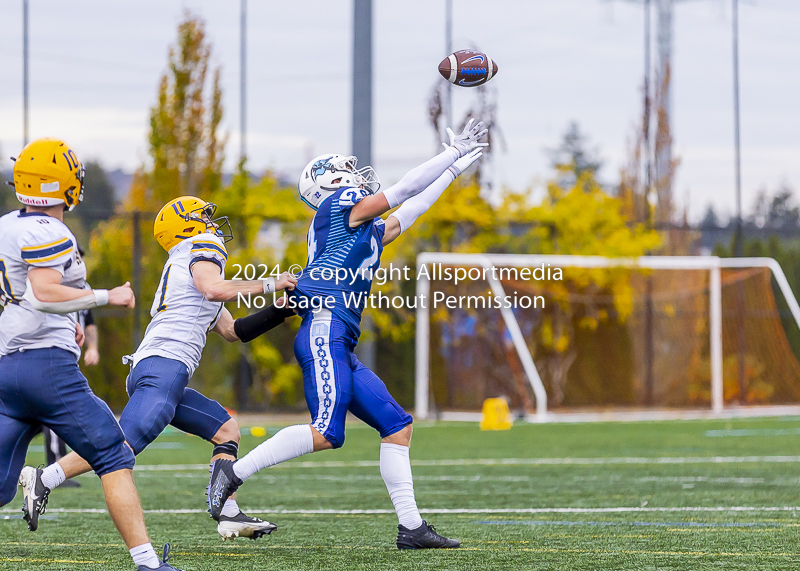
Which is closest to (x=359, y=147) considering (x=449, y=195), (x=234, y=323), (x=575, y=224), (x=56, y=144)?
(x=449, y=195)

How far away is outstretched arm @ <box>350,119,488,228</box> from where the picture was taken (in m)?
5.85

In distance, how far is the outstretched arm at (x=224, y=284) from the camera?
5.52m

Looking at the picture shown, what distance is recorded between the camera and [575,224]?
19.8 meters

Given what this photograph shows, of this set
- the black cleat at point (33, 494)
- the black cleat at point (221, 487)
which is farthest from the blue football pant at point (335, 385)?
the black cleat at point (33, 494)

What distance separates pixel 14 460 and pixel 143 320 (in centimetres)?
1394

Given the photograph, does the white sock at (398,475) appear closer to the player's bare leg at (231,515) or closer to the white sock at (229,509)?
the player's bare leg at (231,515)

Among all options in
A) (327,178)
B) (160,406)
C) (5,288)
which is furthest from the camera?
(327,178)

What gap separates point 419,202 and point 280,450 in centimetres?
170

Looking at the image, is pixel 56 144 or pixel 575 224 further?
pixel 575 224

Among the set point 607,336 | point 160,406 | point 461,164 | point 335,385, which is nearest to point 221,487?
point 160,406

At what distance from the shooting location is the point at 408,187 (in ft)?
19.5

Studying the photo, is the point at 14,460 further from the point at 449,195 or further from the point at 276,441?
the point at 449,195

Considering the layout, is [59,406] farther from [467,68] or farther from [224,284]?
[467,68]

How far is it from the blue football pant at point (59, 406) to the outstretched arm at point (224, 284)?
3.56ft
